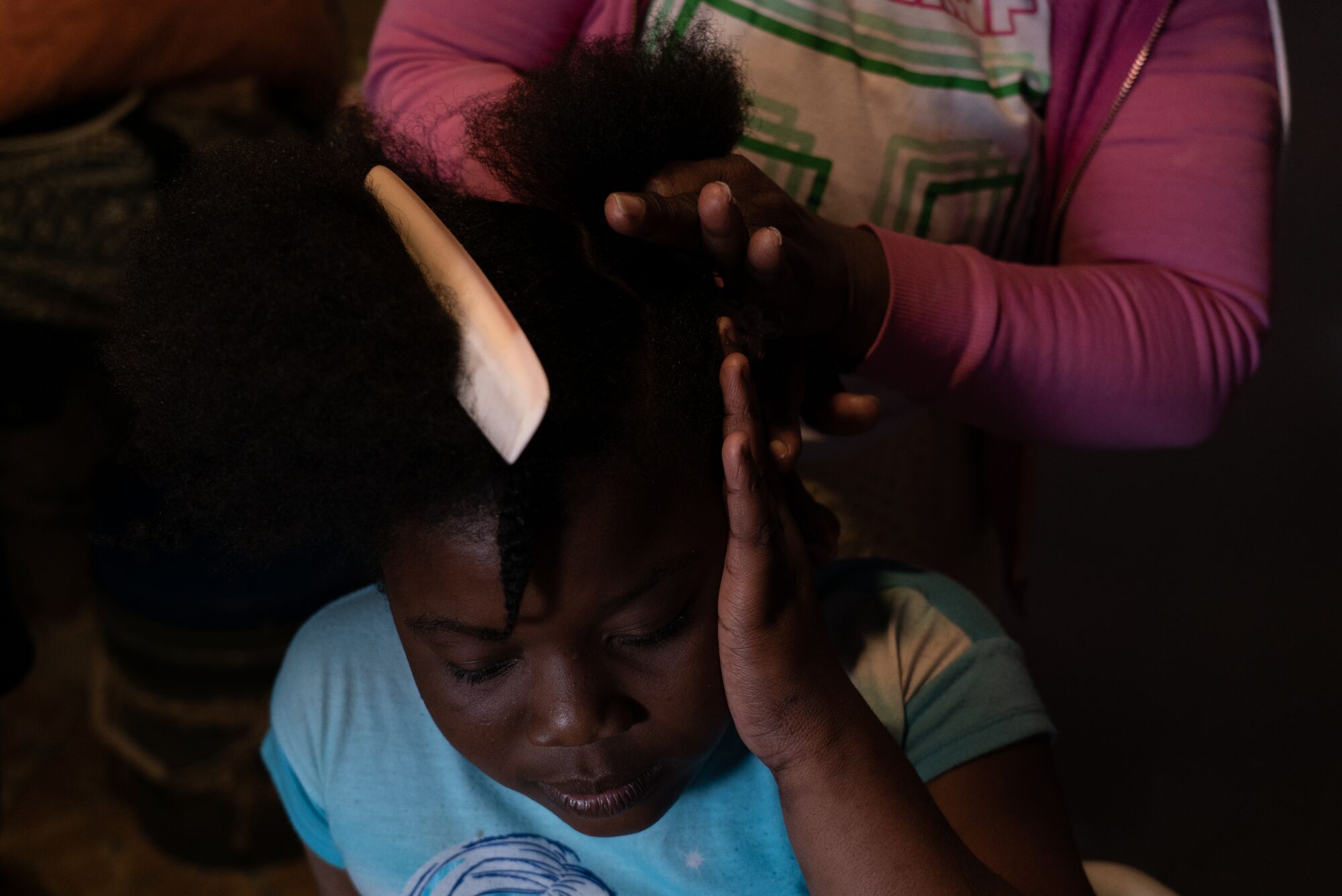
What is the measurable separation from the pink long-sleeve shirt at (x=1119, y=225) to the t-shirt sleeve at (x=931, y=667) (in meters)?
0.15

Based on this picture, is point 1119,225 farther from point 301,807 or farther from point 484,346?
point 301,807

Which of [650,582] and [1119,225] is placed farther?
[1119,225]

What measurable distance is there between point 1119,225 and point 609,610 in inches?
21.0

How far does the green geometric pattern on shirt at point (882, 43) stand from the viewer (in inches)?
33.4

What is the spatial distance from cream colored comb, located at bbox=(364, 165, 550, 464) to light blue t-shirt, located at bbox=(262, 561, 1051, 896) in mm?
393

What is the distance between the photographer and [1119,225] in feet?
2.93

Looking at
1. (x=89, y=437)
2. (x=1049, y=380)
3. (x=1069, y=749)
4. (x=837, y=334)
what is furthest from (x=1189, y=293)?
(x=89, y=437)

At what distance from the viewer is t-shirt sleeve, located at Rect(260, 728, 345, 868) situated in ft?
3.05

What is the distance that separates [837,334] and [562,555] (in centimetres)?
26

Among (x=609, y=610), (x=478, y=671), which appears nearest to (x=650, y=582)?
(x=609, y=610)

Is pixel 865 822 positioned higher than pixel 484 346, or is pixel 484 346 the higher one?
pixel 484 346

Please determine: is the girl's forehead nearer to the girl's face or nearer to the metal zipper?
the girl's face

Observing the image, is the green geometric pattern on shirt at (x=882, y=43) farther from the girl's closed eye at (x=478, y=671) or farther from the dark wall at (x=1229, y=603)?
the dark wall at (x=1229, y=603)

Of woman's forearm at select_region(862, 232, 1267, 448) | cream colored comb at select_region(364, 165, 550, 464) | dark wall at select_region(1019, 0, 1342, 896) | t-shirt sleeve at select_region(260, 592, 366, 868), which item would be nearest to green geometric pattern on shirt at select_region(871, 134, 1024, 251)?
woman's forearm at select_region(862, 232, 1267, 448)
